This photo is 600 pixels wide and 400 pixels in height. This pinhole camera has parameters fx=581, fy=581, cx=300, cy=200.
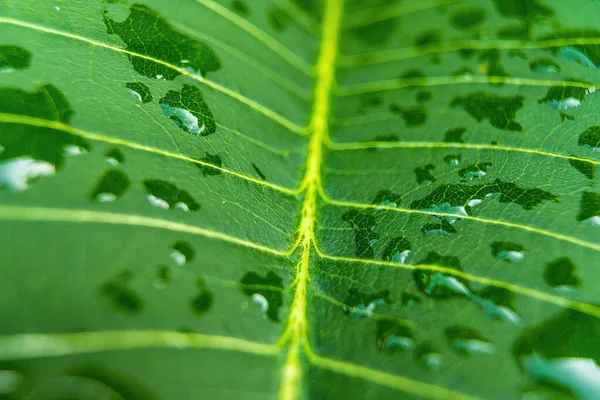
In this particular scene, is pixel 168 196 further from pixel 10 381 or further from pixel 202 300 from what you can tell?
pixel 10 381

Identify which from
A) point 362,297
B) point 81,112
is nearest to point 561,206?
point 362,297

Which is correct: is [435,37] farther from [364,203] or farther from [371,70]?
[364,203]

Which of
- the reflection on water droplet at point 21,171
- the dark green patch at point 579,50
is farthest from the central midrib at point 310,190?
Answer: the dark green patch at point 579,50

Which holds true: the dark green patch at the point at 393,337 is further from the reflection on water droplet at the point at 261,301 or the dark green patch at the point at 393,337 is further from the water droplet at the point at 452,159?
the water droplet at the point at 452,159

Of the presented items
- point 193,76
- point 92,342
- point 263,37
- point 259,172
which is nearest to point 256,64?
point 263,37

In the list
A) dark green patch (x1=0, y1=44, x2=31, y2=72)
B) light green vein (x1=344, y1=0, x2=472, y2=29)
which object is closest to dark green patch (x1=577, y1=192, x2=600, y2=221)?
light green vein (x1=344, y1=0, x2=472, y2=29)

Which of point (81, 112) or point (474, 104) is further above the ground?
point (474, 104)
